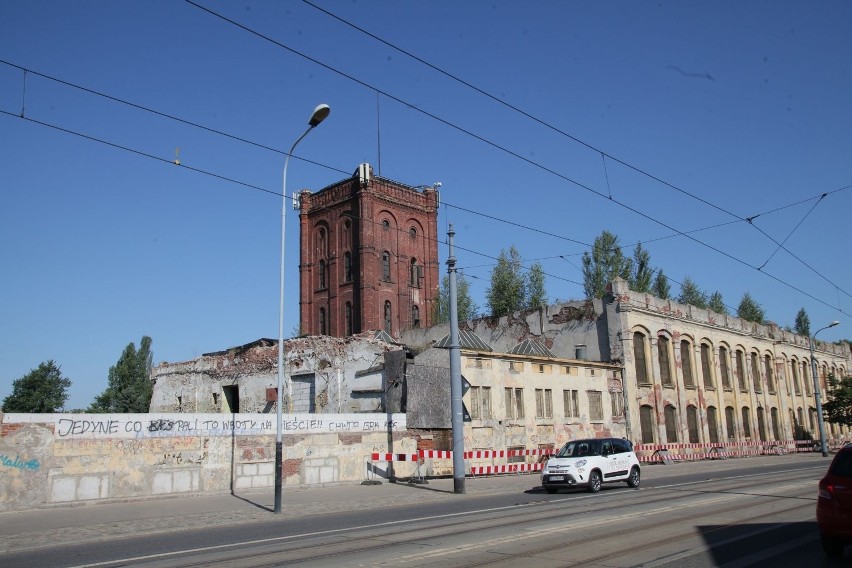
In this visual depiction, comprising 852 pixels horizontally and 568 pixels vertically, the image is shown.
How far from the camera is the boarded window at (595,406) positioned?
3634 centimetres

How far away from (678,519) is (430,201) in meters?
61.7

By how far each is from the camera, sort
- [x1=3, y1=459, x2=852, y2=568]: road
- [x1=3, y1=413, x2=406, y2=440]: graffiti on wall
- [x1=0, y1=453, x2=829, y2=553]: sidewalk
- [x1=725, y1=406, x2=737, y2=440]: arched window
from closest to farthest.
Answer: [x1=3, y1=459, x2=852, y2=568]: road, [x1=0, y1=453, x2=829, y2=553]: sidewalk, [x1=3, y1=413, x2=406, y2=440]: graffiti on wall, [x1=725, y1=406, x2=737, y2=440]: arched window

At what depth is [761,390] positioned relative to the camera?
51344 millimetres

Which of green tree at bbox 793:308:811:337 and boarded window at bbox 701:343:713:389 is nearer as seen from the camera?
boarded window at bbox 701:343:713:389

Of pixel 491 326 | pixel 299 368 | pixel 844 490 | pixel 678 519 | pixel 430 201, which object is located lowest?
pixel 678 519

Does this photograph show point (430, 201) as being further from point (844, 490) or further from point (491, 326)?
point (844, 490)

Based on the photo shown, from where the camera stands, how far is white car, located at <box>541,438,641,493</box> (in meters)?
19.6

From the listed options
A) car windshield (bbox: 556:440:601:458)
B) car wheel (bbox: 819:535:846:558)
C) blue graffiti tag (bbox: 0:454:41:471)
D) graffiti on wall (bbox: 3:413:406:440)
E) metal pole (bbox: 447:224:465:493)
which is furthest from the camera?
metal pole (bbox: 447:224:465:493)

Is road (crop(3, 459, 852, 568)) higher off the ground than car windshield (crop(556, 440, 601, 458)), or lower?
lower

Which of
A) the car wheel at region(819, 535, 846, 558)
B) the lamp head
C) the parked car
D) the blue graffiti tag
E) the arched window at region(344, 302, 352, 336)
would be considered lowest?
the car wheel at region(819, 535, 846, 558)

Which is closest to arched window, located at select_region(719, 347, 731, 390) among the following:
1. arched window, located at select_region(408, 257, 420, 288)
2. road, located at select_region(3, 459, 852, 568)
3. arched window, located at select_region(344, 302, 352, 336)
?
arched window, located at select_region(408, 257, 420, 288)

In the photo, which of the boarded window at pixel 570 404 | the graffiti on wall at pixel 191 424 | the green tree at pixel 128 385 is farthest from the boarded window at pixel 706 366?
the green tree at pixel 128 385

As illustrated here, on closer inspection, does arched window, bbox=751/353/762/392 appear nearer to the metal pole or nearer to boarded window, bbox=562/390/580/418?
boarded window, bbox=562/390/580/418

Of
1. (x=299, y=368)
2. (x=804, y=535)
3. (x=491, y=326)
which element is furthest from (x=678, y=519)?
(x=491, y=326)
